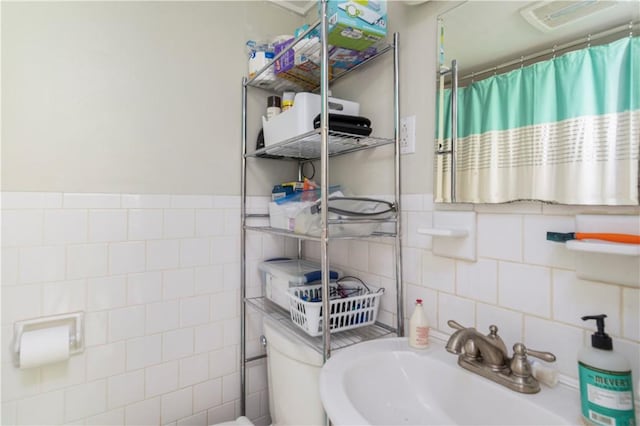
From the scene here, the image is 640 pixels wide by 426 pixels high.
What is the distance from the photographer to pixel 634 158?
0.60 m

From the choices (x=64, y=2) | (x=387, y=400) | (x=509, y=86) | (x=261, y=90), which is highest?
(x=64, y=2)

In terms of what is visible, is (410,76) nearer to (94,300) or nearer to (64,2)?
(64,2)

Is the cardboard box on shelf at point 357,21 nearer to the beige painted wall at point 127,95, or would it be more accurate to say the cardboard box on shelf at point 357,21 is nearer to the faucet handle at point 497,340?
the beige painted wall at point 127,95

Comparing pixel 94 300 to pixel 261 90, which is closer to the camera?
pixel 94 300

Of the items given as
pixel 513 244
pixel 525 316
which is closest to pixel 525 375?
pixel 525 316

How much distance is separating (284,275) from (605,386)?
912 mm

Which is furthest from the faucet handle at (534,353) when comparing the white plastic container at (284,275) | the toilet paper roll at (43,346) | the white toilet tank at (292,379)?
the toilet paper roll at (43,346)

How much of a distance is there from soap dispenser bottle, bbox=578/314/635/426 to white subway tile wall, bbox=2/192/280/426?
1.17 meters

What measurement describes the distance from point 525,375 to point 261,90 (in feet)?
4.63

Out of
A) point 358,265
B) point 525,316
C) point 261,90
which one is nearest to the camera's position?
point 525,316

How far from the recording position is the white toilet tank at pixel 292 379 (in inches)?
39.0

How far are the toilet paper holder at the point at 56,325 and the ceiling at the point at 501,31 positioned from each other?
146 cm

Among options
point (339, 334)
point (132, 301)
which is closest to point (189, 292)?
point (132, 301)

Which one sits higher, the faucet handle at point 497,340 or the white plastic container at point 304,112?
the white plastic container at point 304,112
